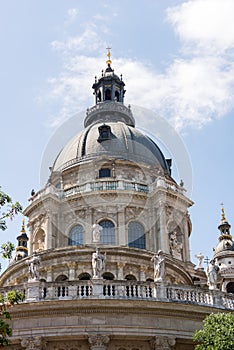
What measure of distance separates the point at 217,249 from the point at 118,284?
103ft

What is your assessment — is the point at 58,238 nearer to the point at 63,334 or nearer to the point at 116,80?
the point at 63,334

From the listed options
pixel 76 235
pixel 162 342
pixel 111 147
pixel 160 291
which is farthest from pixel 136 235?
pixel 162 342

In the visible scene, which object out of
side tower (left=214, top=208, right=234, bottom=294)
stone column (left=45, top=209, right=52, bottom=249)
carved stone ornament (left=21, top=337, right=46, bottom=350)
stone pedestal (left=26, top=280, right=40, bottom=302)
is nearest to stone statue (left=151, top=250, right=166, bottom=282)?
stone pedestal (left=26, top=280, right=40, bottom=302)

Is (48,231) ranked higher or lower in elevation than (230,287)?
higher

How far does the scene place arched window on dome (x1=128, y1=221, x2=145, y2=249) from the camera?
45478mm

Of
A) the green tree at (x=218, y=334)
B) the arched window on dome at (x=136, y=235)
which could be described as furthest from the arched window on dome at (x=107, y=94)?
the green tree at (x=218, y=334)

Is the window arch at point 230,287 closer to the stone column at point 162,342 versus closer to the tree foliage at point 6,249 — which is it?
the stone column at point 162,342

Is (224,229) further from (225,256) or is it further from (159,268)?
(159,268)

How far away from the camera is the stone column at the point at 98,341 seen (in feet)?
92.9

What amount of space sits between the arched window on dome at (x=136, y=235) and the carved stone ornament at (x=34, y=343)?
17330 millimetres

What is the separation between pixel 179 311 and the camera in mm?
29797

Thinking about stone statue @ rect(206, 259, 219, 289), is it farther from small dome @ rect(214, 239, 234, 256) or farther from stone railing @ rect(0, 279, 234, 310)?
small dome @ rect(214, 239, 234, 256)

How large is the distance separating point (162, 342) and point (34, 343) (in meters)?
6.21

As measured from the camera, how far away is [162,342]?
2886 cm
